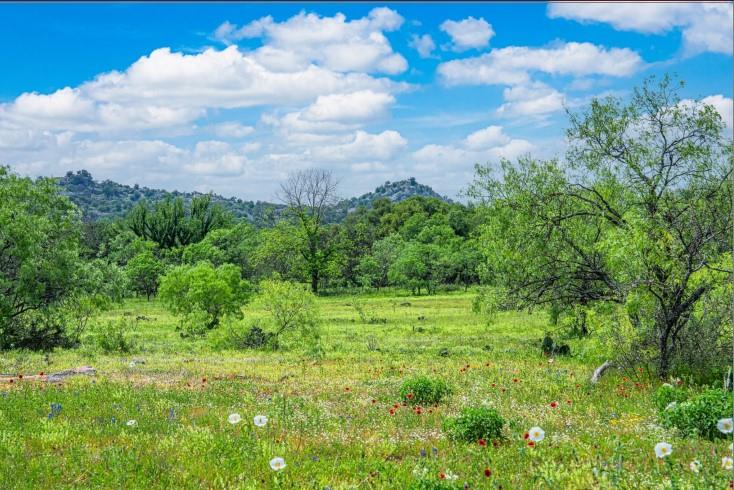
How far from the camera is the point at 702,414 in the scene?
10.4m

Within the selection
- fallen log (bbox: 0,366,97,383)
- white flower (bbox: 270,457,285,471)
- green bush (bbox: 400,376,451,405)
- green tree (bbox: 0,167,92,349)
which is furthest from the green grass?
green tree (bbox: 0,167,92,349)

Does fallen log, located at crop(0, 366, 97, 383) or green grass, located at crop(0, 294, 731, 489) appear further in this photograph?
fallen log, located at crop(0, 366, 97, 383)

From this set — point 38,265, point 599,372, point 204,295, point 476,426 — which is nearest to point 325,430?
point 476,426

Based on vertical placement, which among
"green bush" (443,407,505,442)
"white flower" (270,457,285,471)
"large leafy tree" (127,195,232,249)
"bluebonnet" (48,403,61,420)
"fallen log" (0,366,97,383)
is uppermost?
"large leafy tree" (127,195,232,249)

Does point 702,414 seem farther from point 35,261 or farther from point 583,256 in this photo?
point 35,261

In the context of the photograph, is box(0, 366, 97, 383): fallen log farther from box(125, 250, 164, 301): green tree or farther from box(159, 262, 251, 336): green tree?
box(125, 250, 164, 301): green tree

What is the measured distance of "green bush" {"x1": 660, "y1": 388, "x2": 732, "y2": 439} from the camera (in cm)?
1022

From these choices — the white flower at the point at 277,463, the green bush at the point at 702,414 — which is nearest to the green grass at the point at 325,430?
the green bush at the point at 702,414

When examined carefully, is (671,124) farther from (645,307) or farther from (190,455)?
(190,455)

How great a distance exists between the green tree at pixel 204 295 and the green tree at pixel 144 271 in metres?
40.5

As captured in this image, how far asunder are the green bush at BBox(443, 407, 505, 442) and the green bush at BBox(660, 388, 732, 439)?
2970 millimetres

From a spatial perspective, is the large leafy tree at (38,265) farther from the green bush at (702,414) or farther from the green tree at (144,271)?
the green tree at (144,271)

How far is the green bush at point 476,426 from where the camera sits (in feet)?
34.3

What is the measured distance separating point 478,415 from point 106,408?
25.4 ft
